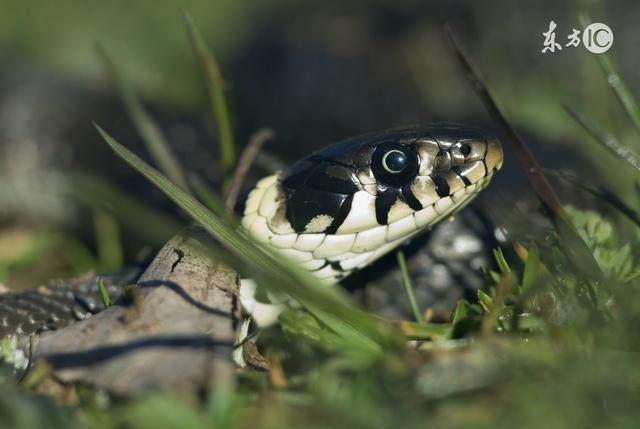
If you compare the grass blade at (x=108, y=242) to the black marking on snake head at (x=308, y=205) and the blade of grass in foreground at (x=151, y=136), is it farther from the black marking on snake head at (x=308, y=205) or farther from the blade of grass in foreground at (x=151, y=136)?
the black marking on snake head at (x=308, y=205)

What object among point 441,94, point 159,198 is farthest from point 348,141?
point 441,94

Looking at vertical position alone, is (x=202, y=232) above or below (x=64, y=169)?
above

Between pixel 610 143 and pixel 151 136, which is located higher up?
pixel 151 136

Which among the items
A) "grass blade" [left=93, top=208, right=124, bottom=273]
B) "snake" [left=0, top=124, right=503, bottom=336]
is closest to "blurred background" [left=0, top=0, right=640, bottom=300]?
"grass blade" [left=93, top=208, right=124, bottom=273]

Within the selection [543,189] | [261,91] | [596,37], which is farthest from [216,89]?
[261,91]

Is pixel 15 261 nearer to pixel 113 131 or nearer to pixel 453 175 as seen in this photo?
pixel 113 131

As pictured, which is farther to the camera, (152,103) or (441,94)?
(441,94)

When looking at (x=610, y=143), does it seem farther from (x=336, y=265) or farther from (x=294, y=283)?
(x=294, y=283)

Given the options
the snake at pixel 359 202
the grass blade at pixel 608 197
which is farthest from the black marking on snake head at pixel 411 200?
the grass blade at pixel 608 197
